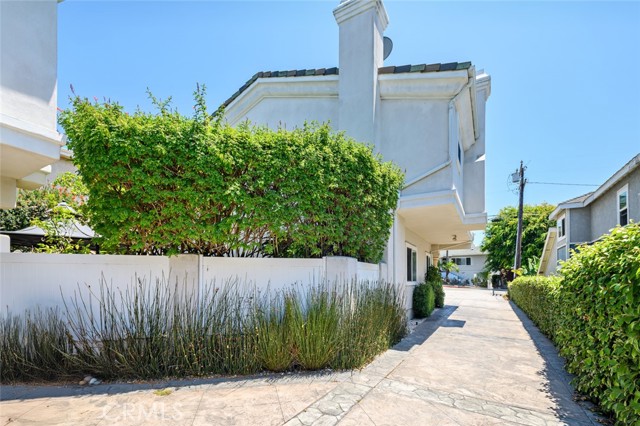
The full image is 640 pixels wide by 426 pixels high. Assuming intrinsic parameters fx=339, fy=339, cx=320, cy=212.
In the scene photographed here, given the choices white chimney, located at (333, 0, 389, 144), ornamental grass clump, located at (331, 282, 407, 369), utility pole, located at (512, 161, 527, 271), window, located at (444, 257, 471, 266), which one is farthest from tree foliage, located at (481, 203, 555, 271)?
ornamental grass clump, located at (331, 282, 407, 369)

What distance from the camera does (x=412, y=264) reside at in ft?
45.1

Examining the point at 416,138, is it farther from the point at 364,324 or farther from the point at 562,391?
the point at 562,391

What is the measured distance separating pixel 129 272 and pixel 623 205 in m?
19.0

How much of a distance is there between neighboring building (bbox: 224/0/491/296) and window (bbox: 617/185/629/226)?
8.21 meters

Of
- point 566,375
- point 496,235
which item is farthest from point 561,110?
point 496,235

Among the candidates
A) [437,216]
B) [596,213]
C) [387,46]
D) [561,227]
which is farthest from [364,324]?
[561,227]

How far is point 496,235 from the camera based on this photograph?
137ft

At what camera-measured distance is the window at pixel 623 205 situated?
1435cm

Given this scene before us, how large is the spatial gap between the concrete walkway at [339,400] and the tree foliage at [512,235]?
35.6 meters

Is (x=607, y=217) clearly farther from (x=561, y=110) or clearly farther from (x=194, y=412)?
(x=194, y=412)

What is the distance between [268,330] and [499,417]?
341 cm

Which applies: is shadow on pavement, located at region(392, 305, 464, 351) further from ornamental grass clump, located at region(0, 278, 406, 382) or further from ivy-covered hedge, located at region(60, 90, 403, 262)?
ivy-covered hedge, located at region(60, 90, 403, 262)

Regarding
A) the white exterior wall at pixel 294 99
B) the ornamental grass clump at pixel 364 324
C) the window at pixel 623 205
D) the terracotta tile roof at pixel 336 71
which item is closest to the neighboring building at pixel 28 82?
the terracotta tile roof at pixel 336 71

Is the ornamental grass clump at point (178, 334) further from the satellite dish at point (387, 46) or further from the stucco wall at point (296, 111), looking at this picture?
the satellite dish at point (387, 46)
